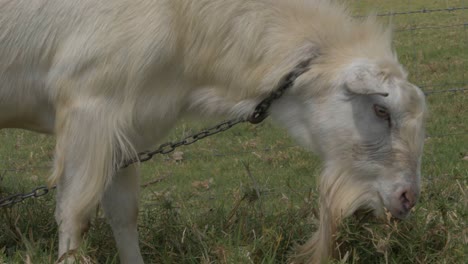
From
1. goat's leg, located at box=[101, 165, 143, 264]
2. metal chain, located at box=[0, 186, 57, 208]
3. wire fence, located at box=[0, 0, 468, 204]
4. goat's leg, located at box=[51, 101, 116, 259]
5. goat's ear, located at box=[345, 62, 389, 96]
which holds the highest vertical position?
goat's ear, located at box=[345, 62, 389, 96]

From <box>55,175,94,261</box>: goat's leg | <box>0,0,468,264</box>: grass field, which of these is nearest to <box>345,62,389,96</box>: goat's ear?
<box>0,0,468,264</box>: grass field

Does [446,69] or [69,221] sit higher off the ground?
[69,221]

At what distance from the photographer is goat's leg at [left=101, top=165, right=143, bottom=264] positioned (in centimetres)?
448

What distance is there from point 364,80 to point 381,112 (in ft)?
0.66

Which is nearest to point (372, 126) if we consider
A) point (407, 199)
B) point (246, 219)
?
point (407, 199)

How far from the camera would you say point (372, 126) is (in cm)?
394

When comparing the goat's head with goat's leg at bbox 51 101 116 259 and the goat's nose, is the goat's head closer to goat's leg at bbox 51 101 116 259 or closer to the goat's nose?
the goat's nose

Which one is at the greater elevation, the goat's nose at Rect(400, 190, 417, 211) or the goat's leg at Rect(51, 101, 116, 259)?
the goat's leg at Rect(51, 101, 116, 259)

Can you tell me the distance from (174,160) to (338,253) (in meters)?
4.00

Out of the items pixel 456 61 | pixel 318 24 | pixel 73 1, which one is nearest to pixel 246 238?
pixel 318 24

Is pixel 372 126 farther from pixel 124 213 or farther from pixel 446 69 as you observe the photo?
pixel 446 69

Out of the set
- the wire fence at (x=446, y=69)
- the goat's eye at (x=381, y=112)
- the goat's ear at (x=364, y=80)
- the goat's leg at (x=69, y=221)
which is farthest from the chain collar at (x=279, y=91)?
the wire fence at (x=446, y=69)

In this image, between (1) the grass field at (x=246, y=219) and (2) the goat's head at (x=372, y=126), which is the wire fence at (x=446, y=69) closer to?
(1) the grass field at (x=246, y=219)

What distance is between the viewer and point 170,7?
412cm
